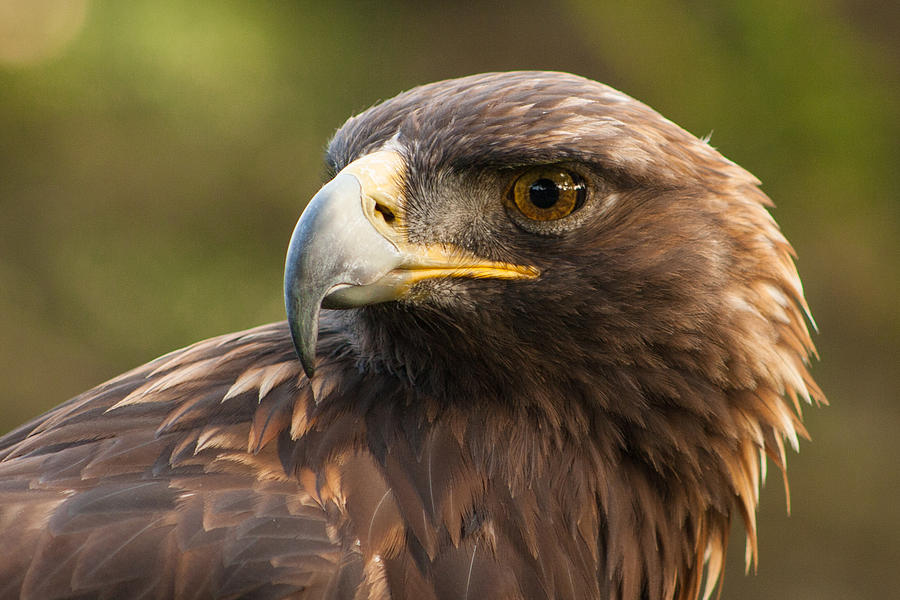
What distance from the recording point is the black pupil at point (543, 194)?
204 centimetres

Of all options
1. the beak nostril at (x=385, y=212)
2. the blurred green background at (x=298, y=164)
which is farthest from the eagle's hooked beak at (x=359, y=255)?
the blurred green background at (x=298, y=164)

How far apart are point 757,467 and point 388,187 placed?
971 millimetres

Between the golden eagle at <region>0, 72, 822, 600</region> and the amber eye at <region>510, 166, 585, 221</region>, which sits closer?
the golden eagle at <region>0, 72, 822, 600</region>

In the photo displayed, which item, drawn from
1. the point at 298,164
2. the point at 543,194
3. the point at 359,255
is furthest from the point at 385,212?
the point at 298,164

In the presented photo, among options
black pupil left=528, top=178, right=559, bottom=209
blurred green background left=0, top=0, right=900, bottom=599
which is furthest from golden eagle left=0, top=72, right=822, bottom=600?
blurred green background left=0, top=0, right=900, bottom=599

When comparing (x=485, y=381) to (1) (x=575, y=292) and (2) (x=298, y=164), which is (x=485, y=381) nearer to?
(1) (x=575, y=292)

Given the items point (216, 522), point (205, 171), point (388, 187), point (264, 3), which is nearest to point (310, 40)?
point (264, 3)

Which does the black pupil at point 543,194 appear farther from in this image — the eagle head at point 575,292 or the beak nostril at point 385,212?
the beak nostril at point 385,212

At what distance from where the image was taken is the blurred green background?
16.5ft

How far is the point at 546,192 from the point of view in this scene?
204 cm

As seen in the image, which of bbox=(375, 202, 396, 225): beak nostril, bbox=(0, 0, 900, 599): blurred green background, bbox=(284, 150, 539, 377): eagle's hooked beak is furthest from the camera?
bbox=(0, 0, 900, 599): blurred green background

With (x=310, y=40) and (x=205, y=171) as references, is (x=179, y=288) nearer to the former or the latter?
(x=205, y=171)

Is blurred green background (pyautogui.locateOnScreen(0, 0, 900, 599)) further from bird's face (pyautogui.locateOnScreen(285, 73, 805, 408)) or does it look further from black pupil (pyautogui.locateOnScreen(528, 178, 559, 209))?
black pupil (pyautogui.locateOnScreen(528, 178, 559, 209))

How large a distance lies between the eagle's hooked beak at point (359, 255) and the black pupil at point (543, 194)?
0.41 feet
